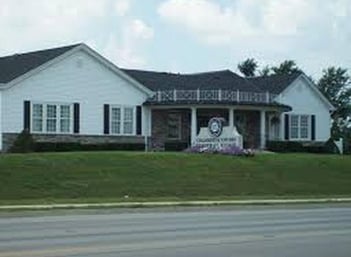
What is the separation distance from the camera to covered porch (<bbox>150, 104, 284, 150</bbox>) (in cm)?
5666

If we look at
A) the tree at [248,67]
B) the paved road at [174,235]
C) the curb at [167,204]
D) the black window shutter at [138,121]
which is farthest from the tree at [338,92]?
the paved road at [174,235]

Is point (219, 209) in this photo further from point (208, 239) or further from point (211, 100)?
point (211, 100)

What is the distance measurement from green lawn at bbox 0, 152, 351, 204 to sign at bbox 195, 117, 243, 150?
1647 millimetres

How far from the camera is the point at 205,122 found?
5941 centimetres

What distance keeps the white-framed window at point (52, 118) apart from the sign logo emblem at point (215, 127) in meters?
8.69

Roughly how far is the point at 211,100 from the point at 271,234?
37321 mm

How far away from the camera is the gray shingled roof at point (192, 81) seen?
59.7 meters

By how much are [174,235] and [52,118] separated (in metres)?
33.3

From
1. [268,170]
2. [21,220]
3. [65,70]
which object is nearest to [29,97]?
[65,70]

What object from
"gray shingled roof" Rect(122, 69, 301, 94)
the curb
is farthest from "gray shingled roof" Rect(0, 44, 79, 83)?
the curb

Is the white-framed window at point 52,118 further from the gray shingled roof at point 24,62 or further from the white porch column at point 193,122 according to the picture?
the white porch column at point 193,122

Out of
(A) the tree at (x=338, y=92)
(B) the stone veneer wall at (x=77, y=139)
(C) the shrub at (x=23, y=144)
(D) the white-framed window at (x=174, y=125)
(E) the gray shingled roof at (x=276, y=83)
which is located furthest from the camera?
(A) the tree at (x=338, y=92)

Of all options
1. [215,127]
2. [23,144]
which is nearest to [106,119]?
[23,144]

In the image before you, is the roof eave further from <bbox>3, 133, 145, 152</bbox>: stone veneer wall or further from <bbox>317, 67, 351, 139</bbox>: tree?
<bbox>317, 67, 351, 139</bbox>: tree
